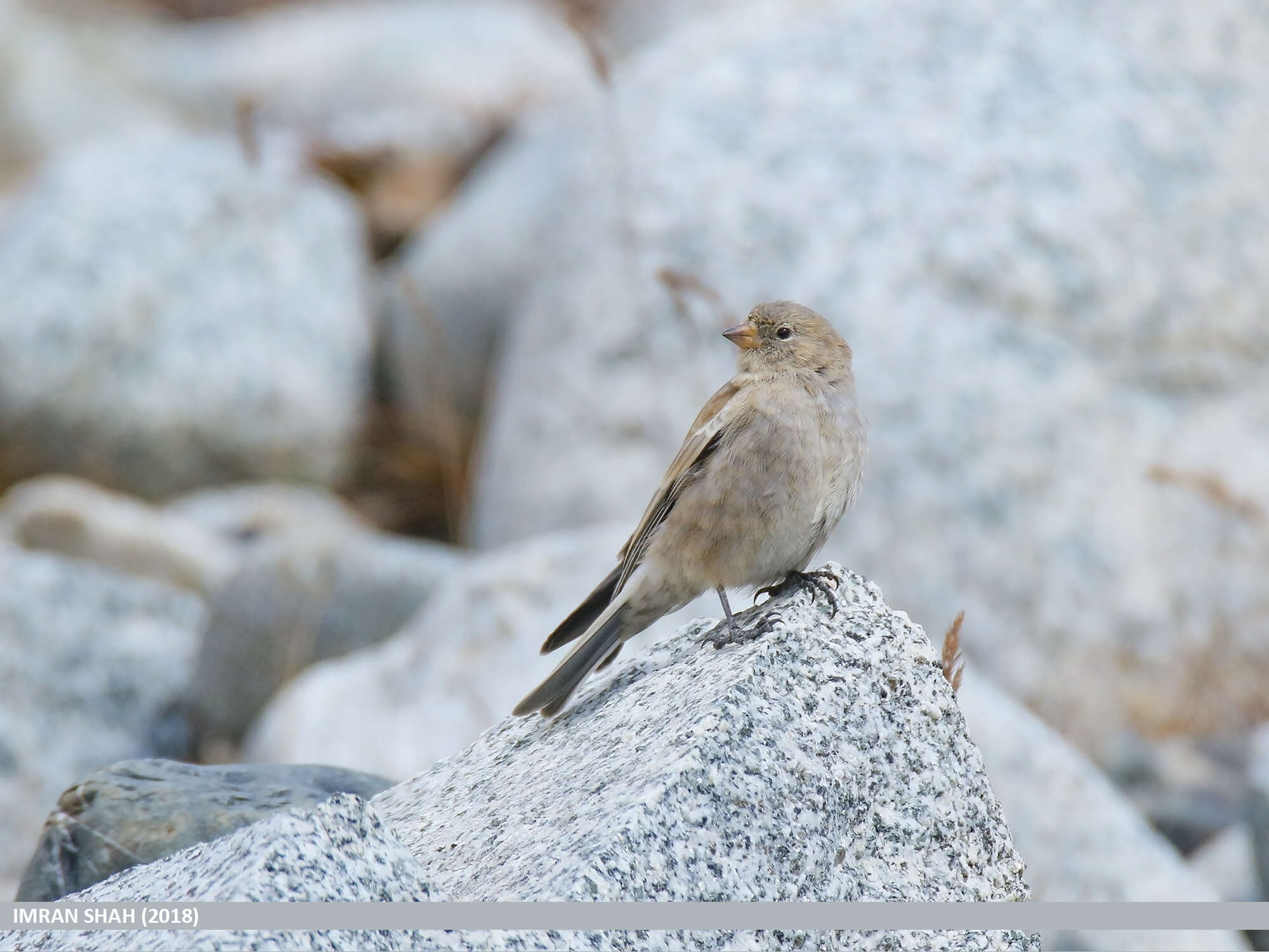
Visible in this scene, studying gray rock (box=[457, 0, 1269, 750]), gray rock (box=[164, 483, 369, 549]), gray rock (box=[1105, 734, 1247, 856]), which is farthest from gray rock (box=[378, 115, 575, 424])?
gray rock (box=[1105, 734, 1247, 856])

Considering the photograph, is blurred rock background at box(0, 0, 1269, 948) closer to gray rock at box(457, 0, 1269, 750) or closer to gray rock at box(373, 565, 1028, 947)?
gray rock at box(457, 0, 1269, 750)

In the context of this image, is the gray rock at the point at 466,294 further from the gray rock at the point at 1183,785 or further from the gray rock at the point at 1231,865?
the gray rock at the point at 1231,865

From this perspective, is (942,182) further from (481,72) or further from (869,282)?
(481,72)

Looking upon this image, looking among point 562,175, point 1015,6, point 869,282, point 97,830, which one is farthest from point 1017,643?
point 562,175

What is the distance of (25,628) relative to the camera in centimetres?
675

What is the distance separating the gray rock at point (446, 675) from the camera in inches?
226

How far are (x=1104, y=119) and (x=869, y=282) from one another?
67.1 inches

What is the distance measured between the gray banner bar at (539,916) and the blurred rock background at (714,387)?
6.75 feet

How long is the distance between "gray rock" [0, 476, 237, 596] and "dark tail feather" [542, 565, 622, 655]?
4.05 metres

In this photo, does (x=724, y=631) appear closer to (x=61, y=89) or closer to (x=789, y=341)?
(x=789, y=341)

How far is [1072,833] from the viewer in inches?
203

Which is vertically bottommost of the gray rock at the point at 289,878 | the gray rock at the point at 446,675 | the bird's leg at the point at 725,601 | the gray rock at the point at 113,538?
the gray rock at the point at 289,878

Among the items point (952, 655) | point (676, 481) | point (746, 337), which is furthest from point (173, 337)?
point (952, 655)

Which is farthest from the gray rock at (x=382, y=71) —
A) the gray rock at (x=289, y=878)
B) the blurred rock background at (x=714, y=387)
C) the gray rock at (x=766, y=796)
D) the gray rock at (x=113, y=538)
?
the gray rock at (x=289, y=878)
